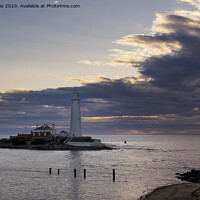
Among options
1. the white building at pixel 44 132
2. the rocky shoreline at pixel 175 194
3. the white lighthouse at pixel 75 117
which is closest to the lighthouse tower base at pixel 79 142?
the white lighthouse at pixel 75 117

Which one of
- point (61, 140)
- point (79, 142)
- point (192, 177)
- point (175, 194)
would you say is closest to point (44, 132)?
point (61, 140)

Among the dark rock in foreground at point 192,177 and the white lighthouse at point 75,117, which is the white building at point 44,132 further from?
the dark rock in foreground at point 192,177

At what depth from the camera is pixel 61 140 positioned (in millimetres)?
117938

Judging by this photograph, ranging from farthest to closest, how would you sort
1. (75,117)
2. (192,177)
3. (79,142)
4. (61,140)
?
1. (61,140)
2. (79,142)
3. (75,117)
4. (192,177)

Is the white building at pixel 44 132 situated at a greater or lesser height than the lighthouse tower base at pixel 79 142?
greater

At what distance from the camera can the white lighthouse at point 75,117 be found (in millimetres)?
107562

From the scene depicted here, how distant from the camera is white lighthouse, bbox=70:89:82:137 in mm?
107562

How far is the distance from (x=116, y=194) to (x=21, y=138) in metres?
100

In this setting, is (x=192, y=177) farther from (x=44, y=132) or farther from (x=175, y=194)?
(x=44, y=132)

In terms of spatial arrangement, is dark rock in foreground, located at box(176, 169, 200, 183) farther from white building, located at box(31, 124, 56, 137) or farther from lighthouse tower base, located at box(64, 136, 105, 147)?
white building, located at box(31, 124, 56, 137)

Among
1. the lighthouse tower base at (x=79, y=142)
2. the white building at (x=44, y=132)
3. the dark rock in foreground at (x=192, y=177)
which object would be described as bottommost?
the dark rock in foreground at (x=192, y=177)

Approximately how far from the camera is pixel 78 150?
342 feet

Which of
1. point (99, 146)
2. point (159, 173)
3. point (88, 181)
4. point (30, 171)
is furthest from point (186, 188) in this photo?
point (99, 146)

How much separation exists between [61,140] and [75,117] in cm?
1533
